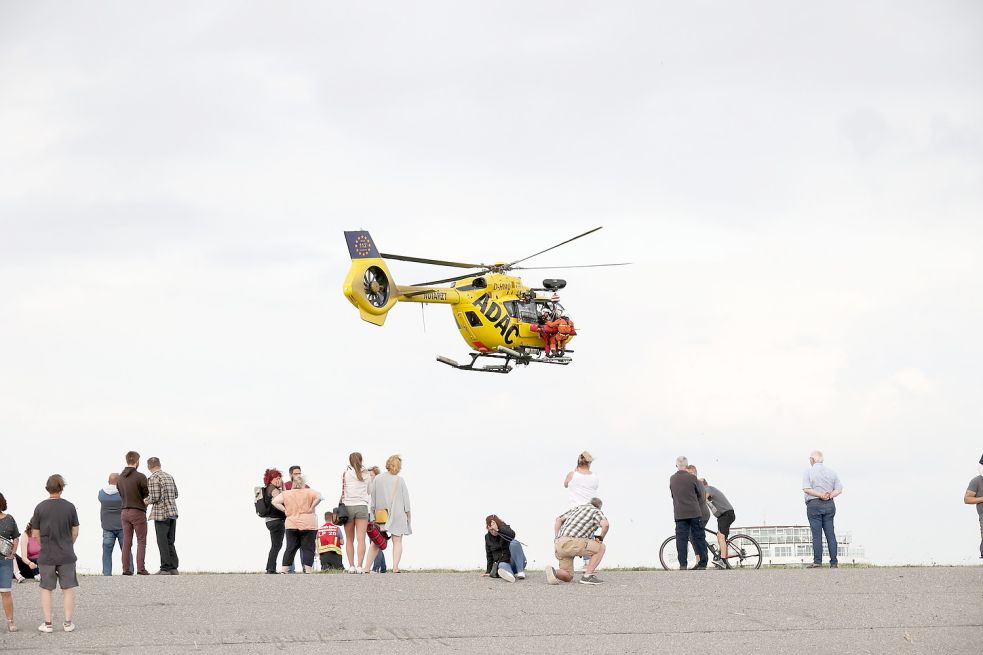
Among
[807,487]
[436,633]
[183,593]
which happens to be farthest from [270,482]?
[807,487]

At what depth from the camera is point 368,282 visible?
27.3 meters

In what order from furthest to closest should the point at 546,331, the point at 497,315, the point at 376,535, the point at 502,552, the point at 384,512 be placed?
the point at 546,331 < the point at 497,315 < the point at 376,535 < the point at 384,512 < the point at 502,552

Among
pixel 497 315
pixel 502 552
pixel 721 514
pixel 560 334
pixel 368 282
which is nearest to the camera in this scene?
pixel 502 552

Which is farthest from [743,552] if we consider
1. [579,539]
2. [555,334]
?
[555,334]

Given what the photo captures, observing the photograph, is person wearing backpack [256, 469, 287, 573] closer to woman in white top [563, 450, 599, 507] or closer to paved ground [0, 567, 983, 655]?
paved ground [0, 567, 983, 655]

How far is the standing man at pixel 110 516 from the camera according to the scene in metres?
21.1

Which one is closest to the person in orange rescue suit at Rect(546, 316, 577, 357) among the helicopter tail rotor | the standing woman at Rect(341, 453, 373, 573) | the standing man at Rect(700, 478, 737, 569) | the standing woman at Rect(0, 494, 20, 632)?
the helicopter tail rotor

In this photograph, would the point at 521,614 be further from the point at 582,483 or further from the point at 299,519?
the point at 299,519

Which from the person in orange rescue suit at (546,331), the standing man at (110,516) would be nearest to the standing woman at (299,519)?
the standing man at (110,516)

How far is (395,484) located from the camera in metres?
20.1

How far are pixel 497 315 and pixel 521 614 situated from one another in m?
13.5

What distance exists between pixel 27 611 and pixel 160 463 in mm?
3762

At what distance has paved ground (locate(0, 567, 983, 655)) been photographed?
1463cm

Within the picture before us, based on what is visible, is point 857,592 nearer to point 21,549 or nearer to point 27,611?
point 27,611
